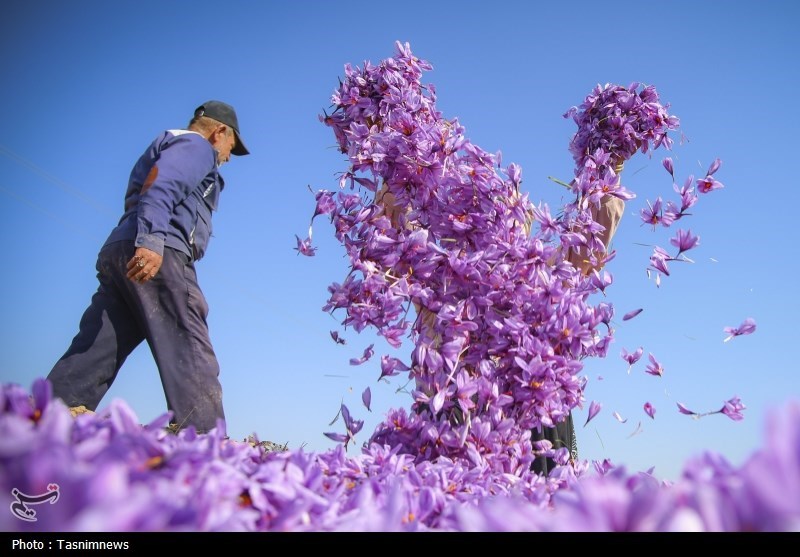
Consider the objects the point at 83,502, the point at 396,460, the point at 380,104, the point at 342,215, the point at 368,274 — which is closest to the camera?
the point at 83,502

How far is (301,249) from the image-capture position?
320 cm

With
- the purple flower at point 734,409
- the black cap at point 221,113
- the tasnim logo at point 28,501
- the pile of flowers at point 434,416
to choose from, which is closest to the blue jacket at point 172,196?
the black cap at point 221,113

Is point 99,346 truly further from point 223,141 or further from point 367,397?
point 367,397

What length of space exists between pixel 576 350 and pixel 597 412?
1.64 ft

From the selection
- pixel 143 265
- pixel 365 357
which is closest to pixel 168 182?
pixel 143 265

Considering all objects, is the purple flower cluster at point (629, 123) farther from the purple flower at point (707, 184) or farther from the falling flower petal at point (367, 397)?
the falling flower petal at point (367, 397)

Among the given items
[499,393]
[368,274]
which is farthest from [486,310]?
A: [368,274]

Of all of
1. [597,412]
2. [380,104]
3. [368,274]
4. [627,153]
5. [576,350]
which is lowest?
[597,412]

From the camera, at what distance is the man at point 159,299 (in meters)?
3.43

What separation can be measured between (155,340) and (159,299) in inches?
10.0

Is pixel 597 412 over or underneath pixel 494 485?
over

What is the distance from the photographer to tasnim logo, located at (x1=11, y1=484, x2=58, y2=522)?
2.17 ft

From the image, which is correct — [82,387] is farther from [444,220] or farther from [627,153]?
[627,153]

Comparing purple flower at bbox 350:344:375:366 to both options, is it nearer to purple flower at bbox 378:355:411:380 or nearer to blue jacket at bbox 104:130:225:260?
purple flower at bbox 378:355:411:380
